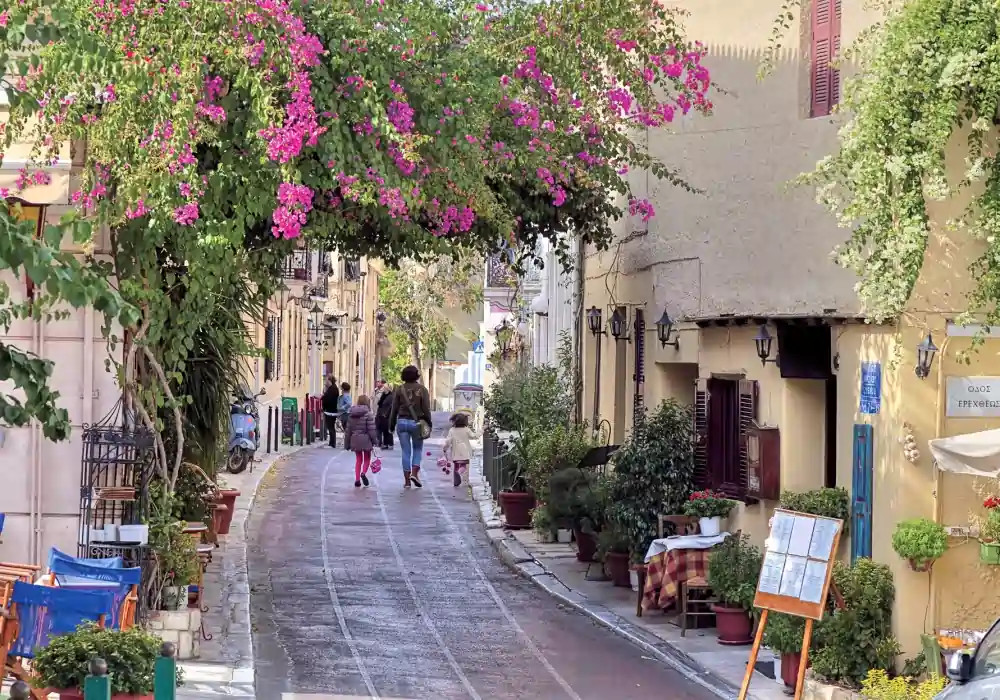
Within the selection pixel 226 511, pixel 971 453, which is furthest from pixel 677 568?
pixel 226 511

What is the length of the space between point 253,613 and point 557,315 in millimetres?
15309

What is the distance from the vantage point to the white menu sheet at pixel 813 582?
1098 cm

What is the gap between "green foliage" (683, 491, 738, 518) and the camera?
1559cm

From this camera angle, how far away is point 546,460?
2070cm

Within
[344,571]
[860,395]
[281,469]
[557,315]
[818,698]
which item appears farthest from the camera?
[281,469]

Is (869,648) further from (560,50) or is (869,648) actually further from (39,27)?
(39,27)

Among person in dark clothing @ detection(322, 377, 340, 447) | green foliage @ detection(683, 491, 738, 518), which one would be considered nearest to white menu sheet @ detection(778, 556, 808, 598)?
green foliage @ detection(683, 491, 738, 518)

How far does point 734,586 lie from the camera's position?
545 inches

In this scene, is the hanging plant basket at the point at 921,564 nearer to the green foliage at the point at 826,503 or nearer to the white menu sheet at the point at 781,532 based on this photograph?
the green foliage at the point at 826,503

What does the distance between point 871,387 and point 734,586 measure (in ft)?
7.39

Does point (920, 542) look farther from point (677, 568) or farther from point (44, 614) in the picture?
point (44, 614)

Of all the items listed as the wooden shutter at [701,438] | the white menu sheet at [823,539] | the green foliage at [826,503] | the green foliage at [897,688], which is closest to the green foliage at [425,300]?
the wooden shutter at [701,438]

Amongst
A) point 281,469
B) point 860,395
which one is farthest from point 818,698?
point 281,469

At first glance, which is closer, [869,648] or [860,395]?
[869,648]
